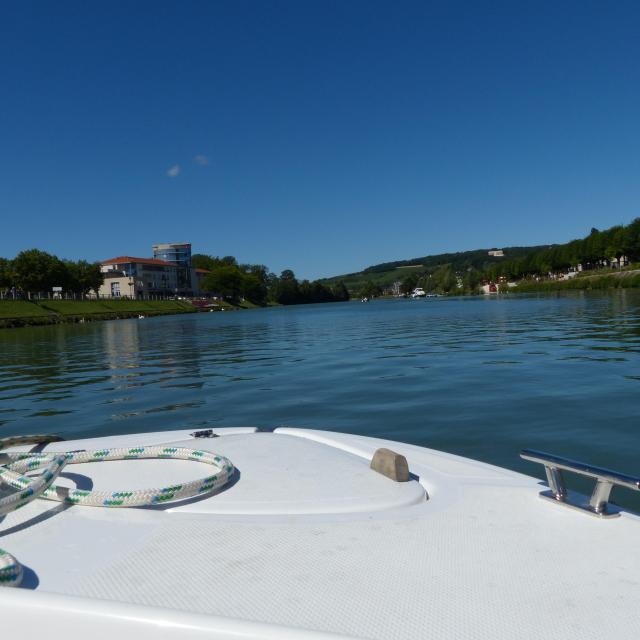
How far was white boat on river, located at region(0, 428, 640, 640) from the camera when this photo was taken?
1.44m

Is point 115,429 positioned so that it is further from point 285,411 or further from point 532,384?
point 532,384

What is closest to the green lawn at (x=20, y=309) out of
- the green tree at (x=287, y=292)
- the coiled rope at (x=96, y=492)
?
the coiled rope at (x=96, y=492)

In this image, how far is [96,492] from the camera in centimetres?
232

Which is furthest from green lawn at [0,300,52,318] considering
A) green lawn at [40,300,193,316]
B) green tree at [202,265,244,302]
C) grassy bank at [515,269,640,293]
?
green tree at [202,265,244,302]

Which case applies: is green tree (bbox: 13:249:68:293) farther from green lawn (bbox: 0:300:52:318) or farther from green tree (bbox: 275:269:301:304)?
green tree (bbox: 275:269:301:304)

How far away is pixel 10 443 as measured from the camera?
366 centimetres

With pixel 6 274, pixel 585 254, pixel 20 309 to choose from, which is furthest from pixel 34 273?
pixel 585 254

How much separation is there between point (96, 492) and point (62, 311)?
7455cm

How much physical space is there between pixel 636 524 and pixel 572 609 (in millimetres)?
756

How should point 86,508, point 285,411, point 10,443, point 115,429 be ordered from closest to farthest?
point 86,508
point 10,443
point 115,429
point 285,411

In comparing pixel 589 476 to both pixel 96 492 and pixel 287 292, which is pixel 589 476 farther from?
pixel 287 292

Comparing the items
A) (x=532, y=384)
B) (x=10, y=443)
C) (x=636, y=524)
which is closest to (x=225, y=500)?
(x=636, y=524)

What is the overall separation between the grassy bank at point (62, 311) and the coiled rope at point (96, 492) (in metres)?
57.0

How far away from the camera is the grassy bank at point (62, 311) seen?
2269 inches
